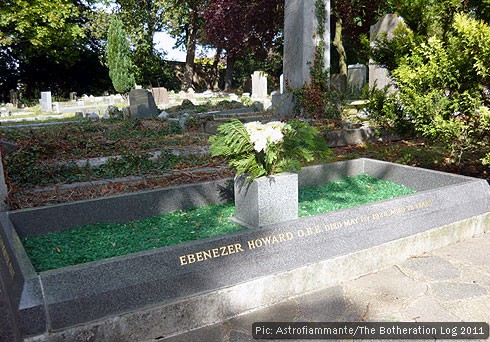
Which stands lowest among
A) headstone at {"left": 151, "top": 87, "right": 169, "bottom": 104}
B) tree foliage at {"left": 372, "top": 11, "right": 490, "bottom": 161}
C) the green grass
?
the green grass

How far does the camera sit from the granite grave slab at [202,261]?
2.44 metres

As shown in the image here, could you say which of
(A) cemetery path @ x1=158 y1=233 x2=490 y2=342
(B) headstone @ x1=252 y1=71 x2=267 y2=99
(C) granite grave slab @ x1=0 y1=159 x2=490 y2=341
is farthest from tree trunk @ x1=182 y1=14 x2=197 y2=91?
(A) cemetery path @ x1=158 y1=233 x2=490 y2=342

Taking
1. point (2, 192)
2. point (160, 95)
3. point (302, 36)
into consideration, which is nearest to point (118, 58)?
point (160, 95)

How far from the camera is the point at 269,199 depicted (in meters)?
3.66

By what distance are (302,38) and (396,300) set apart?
7.99 metres

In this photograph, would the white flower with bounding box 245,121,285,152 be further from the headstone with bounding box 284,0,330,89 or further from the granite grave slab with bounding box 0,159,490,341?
the headstone with bounding box 284,0,330,89

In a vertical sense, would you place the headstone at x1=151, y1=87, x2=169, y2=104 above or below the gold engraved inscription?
above

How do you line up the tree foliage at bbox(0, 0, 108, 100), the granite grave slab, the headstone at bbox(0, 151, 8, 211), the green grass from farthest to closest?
1. the tree foliage at bbox(0, 0, 108, 100)
2. the headstone at bbox(0, 151, 8, 211)
3. the green grass
4. the granite grave slab

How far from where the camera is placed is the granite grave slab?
244 centimetres

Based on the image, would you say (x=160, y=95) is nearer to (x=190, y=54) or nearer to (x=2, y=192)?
(x=190, y=54)

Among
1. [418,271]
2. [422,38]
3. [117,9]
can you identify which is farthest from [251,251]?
[117,9]

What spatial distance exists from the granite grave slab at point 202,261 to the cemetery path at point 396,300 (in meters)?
0.10

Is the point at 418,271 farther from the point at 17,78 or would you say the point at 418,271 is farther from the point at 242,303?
the point at 17,78

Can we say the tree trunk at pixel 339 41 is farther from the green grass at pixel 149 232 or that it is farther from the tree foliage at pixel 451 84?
the green grass at pixel 149 232
